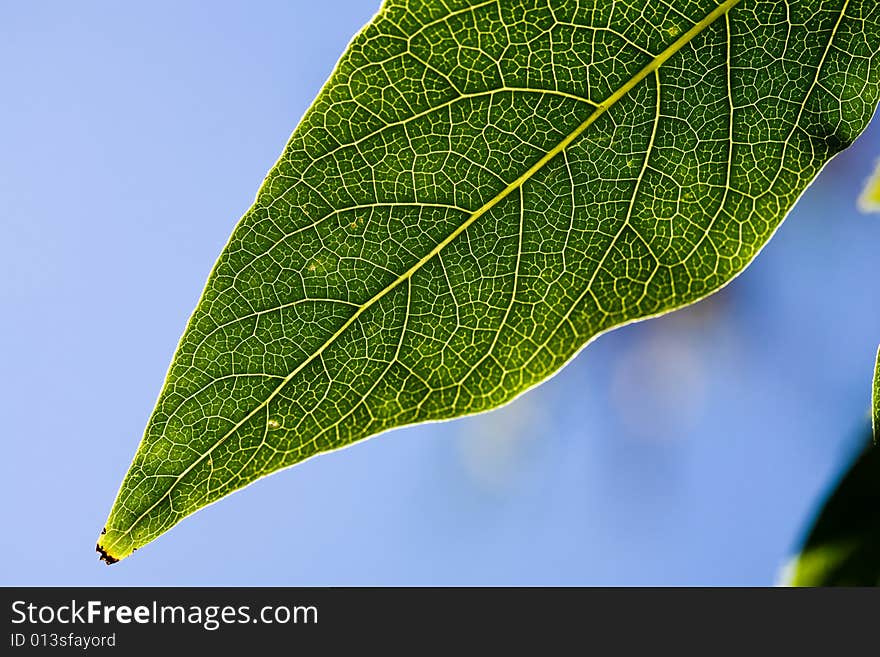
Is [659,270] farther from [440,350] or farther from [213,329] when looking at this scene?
[213,329]

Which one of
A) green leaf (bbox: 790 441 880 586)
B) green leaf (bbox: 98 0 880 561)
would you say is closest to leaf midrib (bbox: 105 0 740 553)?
green leaf (bbox: 98 0 880 561)

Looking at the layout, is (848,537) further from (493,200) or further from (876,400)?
(493,200)

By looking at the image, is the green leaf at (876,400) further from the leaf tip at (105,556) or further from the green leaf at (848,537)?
Answer: the green leaf at (848,537)

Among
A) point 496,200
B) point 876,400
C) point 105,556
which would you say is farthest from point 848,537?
point 105,556

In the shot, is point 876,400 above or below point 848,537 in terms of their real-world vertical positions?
below

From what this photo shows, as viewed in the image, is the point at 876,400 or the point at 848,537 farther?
the point at 848,537

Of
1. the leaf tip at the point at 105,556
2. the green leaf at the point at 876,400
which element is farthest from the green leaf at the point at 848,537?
the leaf tip at the point at 105,556
